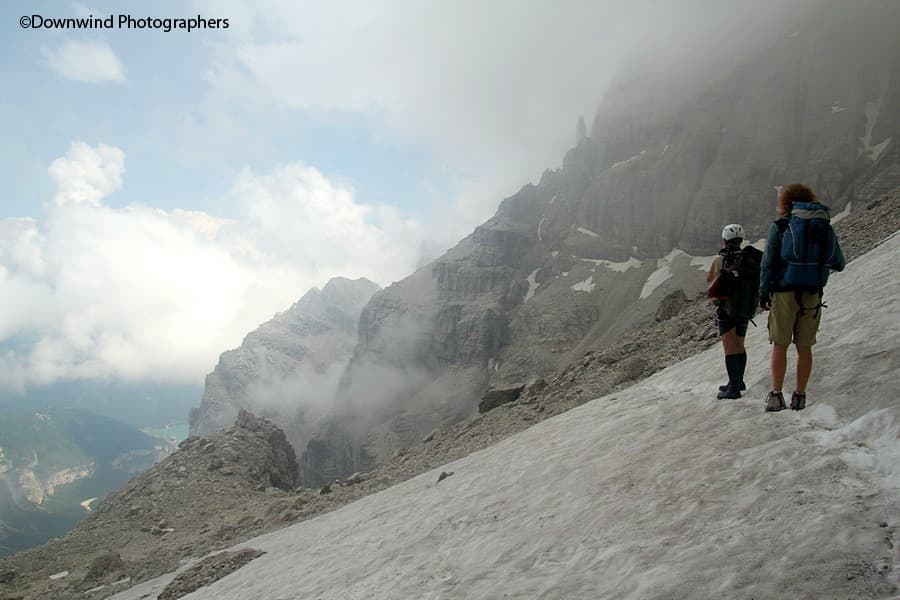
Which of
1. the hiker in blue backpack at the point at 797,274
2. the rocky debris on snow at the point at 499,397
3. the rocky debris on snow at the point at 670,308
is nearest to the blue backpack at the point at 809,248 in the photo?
the hiker in blue backpack at the point at 797,274

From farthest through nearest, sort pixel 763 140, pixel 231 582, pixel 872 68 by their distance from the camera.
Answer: pixel 763 140, pixel 872 68, pixel 231 582

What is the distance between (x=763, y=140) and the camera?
588ft

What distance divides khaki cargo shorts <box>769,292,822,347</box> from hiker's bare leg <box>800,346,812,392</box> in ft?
Answer: 0.44

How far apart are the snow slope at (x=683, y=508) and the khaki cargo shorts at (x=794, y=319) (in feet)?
2.57

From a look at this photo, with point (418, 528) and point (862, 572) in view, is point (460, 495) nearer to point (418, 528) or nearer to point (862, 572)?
point (418, 528)

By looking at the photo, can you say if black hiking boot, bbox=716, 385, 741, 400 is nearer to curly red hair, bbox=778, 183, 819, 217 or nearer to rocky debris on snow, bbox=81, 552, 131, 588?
curly red hair, bbox=778, 183, 819, 217

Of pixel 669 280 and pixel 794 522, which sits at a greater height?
pixel 669 280

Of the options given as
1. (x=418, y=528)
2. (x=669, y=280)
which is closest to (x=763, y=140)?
(x=669, y=280)

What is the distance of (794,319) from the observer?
25.7ft

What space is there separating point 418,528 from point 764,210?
7556 inches

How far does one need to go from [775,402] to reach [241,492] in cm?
3437

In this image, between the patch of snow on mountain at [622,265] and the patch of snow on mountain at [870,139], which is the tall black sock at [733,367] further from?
the patch of snow on mountain at [870,139]

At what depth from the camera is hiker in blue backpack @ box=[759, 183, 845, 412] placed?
7.54 meters

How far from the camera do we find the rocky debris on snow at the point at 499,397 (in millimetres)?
30062
